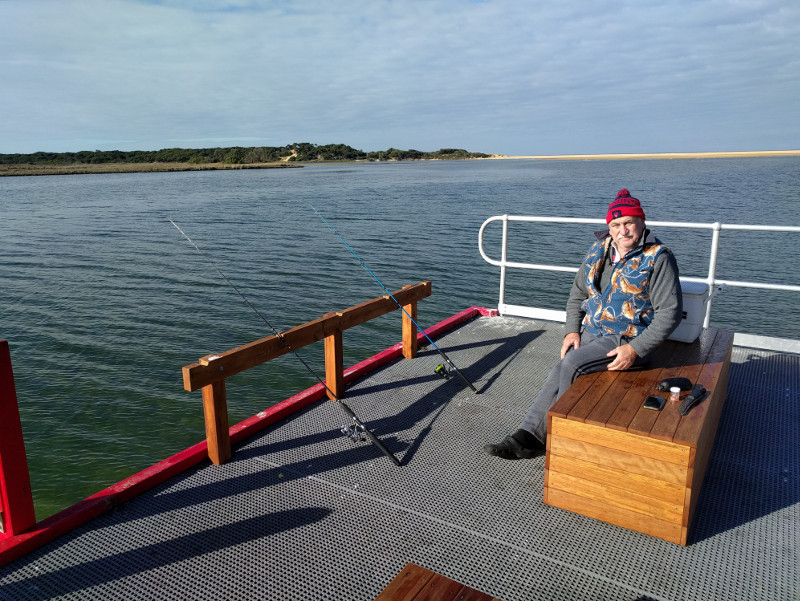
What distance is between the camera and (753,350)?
5.45 metres

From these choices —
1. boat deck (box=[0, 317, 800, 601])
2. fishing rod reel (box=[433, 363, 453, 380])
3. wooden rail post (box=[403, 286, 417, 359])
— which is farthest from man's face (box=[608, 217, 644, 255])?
wooden rail post (box=[403, 286, 417, 359])

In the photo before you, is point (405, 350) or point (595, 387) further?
point (405, 350)

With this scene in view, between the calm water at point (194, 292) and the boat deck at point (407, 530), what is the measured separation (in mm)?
2723

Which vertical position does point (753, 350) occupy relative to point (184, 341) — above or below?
above

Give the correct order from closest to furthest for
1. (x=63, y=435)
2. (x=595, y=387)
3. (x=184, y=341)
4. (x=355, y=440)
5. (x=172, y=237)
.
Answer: (x=595, y=387) → (x=355, y=440) → (x=63, y=435) → (x=184, y=341) → (x=172, y=237)

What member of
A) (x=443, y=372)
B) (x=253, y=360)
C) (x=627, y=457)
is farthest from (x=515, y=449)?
(x=253, y=360)

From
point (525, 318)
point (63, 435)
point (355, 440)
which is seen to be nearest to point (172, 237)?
point (63, 435)

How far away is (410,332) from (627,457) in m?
2.74

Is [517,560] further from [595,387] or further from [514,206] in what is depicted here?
[514,206]

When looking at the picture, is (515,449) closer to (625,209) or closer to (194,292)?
(625,209)

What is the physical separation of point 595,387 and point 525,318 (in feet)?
11.1

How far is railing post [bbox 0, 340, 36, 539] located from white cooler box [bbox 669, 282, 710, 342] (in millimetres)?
3875

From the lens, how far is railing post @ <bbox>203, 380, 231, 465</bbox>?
11.6ft

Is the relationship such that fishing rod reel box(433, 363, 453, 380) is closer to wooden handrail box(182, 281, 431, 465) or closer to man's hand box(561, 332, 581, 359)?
wooden handrail box(182, 281, 431, 465)
